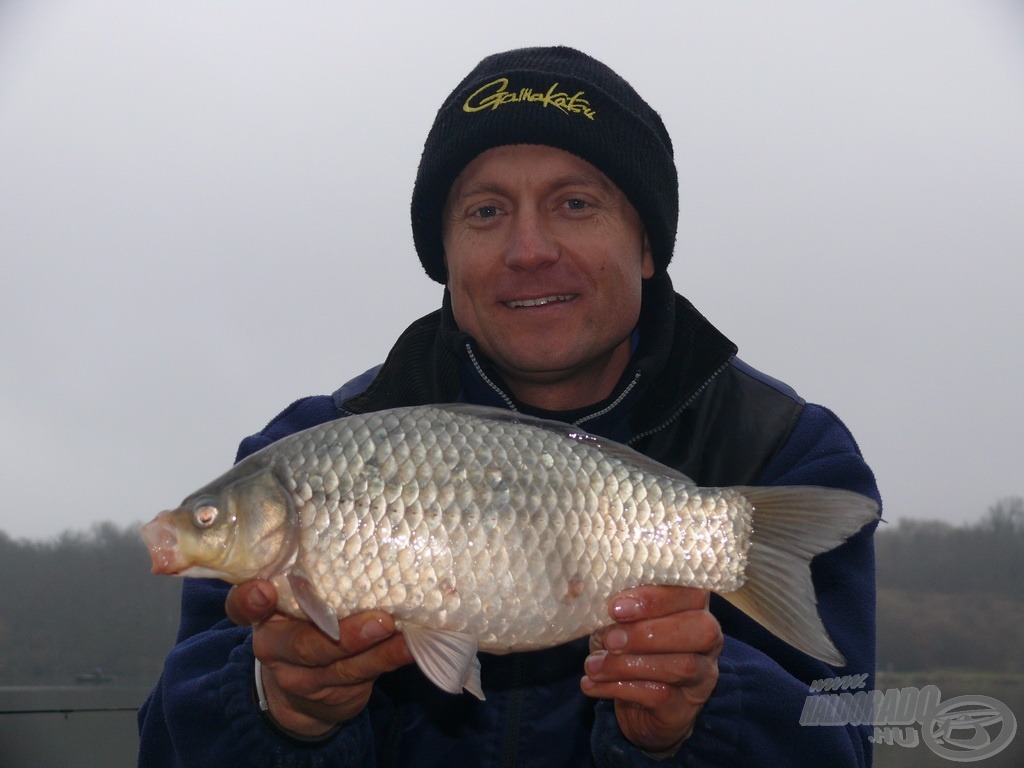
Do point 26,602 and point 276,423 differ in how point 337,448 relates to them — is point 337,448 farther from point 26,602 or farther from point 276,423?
point 26,602

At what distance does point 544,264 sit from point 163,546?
1.05m

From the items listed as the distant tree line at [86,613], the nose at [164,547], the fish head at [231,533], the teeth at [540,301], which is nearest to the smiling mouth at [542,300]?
the teeth at [540,301]

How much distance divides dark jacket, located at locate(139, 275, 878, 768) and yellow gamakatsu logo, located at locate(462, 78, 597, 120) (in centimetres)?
51

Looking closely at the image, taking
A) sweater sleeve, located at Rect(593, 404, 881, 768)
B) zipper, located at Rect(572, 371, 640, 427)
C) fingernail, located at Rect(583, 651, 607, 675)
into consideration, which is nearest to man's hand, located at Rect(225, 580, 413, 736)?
fingernail, located at Rect(583, 651, 607, 675)

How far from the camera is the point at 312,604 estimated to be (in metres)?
1.24

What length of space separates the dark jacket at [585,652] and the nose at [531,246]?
0.95 ft

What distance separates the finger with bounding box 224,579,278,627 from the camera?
4.11ft

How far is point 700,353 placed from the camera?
215cm

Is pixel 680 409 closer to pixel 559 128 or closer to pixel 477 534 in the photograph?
pixel 559 128

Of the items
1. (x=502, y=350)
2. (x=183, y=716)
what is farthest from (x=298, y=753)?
(x=502, y=350)

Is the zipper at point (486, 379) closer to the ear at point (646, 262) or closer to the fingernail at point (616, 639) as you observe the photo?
the ear at point (646, 262)

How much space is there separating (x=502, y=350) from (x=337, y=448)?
0.82 m

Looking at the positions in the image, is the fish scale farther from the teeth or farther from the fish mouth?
the teeth

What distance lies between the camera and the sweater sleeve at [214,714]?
1.56 meters
